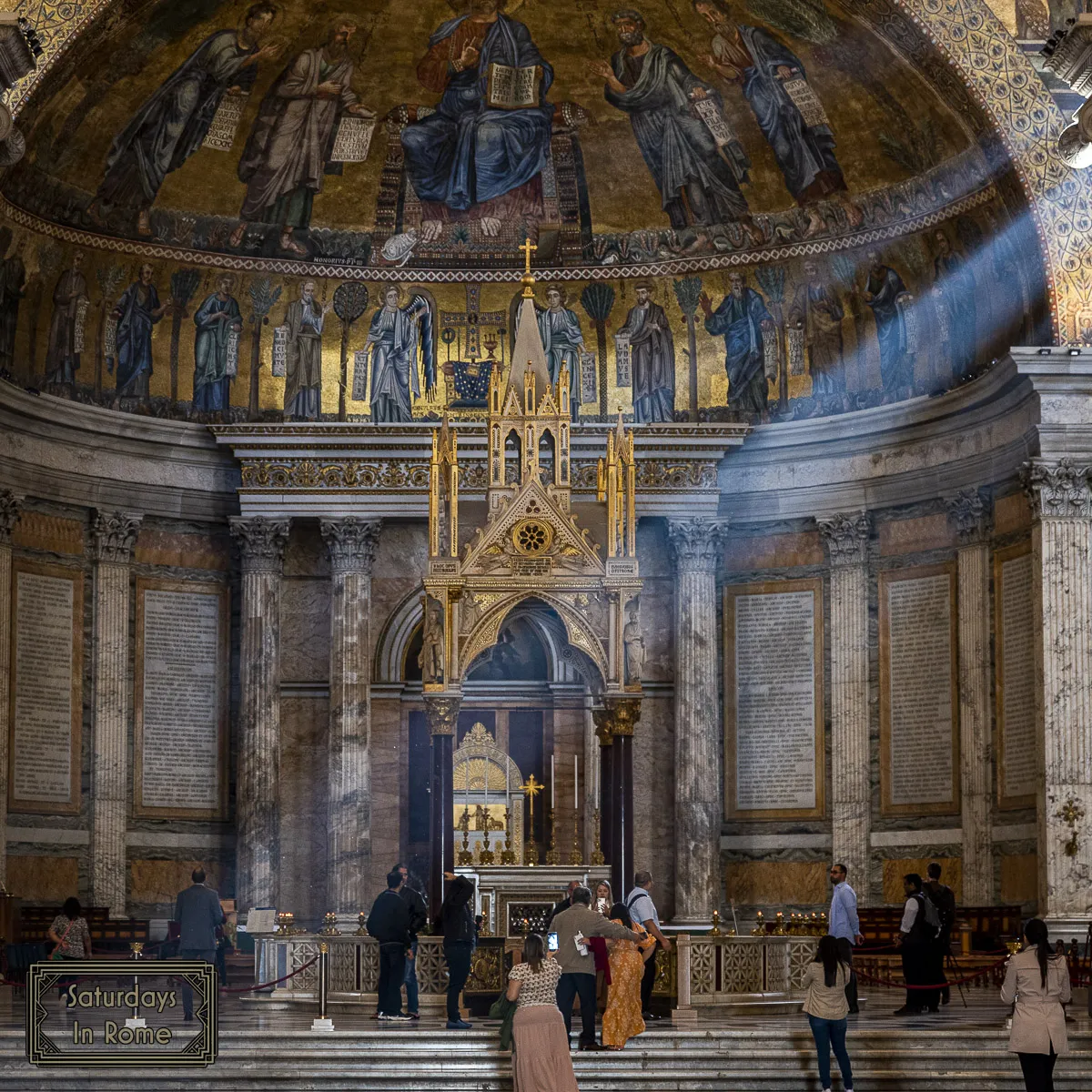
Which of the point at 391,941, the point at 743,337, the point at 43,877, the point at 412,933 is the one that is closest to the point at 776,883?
the point at 743,337

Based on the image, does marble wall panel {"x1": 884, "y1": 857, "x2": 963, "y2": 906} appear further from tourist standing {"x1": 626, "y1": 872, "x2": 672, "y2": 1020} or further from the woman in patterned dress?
the woman in patterned dress

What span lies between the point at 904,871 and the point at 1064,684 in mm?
4928

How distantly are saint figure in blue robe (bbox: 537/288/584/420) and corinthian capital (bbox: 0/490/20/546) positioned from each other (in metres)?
8.62

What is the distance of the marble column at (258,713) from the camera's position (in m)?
30.8

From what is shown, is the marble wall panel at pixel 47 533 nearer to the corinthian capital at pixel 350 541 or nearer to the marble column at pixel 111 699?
the marble column at pixel 111 699

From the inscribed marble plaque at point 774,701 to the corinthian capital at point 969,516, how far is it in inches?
114

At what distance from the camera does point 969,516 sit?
29562 millimetres

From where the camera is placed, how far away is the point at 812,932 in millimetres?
26484

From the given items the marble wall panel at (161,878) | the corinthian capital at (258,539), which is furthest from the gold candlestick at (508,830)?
the corinthian capital at (258,539)

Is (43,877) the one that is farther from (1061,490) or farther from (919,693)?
(1061,490)

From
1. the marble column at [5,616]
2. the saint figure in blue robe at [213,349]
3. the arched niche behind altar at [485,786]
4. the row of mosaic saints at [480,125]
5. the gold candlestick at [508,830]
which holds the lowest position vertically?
the gold candlestick at [508,830]

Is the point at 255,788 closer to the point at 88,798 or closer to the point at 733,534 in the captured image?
the point at 88,798

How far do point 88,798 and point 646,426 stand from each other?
9.88 m

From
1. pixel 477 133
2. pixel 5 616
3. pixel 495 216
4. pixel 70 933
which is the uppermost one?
pixel 477 133
